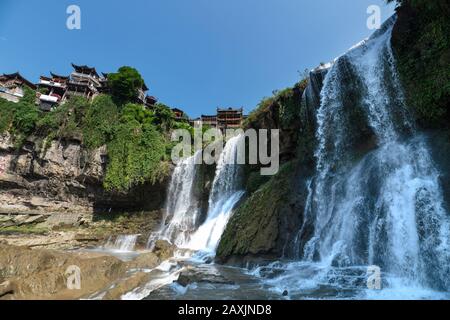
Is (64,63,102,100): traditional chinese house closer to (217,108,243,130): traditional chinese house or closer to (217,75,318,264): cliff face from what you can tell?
(217,108,243,130): traditional chinese house

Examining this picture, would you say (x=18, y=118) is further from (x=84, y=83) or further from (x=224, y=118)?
(x=224, y=118)

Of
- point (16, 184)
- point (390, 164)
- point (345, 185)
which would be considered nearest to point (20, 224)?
point (16, 184)

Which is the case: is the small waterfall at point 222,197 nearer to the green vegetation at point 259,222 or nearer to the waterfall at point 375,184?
the green vegetation at point 259,222

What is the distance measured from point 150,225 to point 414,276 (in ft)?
70.2

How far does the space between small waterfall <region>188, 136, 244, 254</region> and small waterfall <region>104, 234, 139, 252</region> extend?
208 inches

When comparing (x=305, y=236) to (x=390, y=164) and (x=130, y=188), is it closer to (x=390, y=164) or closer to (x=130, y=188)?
(x=390, y=164)

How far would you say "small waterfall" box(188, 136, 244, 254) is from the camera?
1684 cm

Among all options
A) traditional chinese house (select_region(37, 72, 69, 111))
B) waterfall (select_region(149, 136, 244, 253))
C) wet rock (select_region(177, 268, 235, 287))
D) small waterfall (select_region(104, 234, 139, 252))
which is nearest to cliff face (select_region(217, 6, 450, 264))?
wet rock (select_region(177, 268, 235, 287))

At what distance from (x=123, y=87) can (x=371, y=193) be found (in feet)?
102

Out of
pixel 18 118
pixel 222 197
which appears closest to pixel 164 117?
pixel 18 118

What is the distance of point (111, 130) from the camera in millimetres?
27984

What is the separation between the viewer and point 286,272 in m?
8.99

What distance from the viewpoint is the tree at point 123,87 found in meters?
34.2
